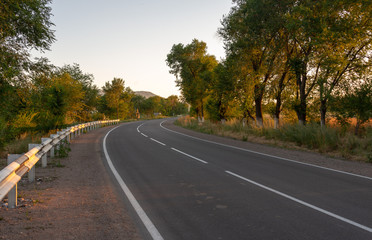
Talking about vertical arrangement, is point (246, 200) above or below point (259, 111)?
below

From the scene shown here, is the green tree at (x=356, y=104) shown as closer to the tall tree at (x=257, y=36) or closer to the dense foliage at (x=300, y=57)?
the dense foliage at (x=300, y=57)

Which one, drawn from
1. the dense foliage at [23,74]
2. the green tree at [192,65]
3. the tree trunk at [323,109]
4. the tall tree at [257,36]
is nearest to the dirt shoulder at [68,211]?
the dense foliage at [23,74]

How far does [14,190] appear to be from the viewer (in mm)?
4973

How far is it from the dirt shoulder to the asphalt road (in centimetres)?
46

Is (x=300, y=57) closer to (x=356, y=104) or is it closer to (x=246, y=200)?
→ (x=356, y=104)

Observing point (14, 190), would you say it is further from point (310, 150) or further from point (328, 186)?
point (310, 150)

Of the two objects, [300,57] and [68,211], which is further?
[300,57]

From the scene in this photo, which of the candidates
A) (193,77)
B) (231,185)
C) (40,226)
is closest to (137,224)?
(40,226)

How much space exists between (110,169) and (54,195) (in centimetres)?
307

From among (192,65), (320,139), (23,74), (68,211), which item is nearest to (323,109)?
(320,139)

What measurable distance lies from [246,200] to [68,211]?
12.0ft

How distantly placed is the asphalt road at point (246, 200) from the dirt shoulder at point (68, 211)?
462mm

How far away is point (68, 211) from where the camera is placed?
4945 mm

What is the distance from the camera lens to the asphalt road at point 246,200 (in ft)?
13.7
